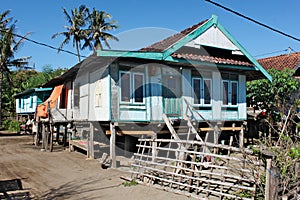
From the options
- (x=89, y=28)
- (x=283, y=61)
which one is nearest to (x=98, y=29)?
(x=89, y=28)

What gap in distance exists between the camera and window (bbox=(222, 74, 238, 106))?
14.3m

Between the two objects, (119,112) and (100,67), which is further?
(100,67)

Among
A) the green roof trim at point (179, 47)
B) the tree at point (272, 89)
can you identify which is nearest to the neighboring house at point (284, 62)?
the tree at point (272, 89)

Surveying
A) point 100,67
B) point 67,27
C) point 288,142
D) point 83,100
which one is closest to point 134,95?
point 100,67

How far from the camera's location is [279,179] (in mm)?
5809

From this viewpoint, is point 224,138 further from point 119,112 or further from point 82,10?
point 82,10

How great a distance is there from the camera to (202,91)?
13570mm

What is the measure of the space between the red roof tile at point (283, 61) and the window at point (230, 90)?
758cm

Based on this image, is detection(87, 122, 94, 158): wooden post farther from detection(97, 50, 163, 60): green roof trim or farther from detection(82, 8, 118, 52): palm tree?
detection(82, 8, 118, 52): palm tree

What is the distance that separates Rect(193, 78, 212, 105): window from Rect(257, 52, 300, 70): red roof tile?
30.5 feet

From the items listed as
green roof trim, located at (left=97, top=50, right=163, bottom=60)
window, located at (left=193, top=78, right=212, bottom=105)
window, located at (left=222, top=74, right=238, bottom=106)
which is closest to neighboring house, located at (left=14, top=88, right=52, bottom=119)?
window, located at (left=193, top=78, right=212, bottom=105)

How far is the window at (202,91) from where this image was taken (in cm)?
1342

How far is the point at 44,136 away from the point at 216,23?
422 inches

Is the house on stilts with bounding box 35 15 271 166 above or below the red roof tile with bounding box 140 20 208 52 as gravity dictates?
below
